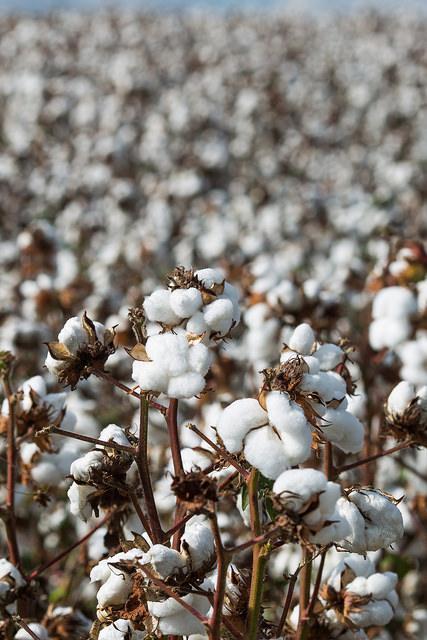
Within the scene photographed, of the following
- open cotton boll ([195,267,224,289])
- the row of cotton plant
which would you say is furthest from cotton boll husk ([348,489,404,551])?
open cotton boll ([195,267,224,289])

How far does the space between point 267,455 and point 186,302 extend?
11.7 inches

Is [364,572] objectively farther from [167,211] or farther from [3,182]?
[3,182]

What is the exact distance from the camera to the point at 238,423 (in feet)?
3.47

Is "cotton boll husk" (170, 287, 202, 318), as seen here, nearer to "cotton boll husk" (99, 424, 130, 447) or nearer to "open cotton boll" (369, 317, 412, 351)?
"cotton boll husk" (99, 424, 130, 447)

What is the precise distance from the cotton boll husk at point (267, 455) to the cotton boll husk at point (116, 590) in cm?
30

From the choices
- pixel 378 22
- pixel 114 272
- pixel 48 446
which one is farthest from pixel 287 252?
pixel 378 22

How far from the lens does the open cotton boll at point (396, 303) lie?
2492 millimetres

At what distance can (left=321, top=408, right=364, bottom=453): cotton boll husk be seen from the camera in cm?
120

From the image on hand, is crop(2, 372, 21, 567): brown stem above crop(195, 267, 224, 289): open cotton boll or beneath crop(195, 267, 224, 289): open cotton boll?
beneath

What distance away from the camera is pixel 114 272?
485 centimetres

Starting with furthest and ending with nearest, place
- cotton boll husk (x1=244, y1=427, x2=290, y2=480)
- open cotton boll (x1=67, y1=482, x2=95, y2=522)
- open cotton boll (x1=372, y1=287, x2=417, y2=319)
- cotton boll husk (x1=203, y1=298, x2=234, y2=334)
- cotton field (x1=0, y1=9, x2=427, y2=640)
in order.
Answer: open cotton boll (x1=372, y1=287, x2=417, y2=319)
open cotton boll (x1=67, y1=482, x2=95, y2=522)
cotton boll husk (x1=203, y1=298, x2=234, y2=334)
cotton field (x1=0, y1=9, x2=427, y2=640)
cotton boll husk (x1=244, y1=427, x2=290, y2=480)

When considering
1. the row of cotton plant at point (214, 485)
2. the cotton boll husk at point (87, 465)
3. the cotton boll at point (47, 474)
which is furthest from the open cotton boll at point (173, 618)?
the cotton boll at point (47, 474)

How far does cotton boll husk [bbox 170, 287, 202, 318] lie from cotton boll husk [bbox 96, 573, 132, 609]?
15.2 inches

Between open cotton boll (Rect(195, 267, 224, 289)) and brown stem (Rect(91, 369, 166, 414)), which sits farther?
open cotton boll (Rect(195, 267, 224, 289))
